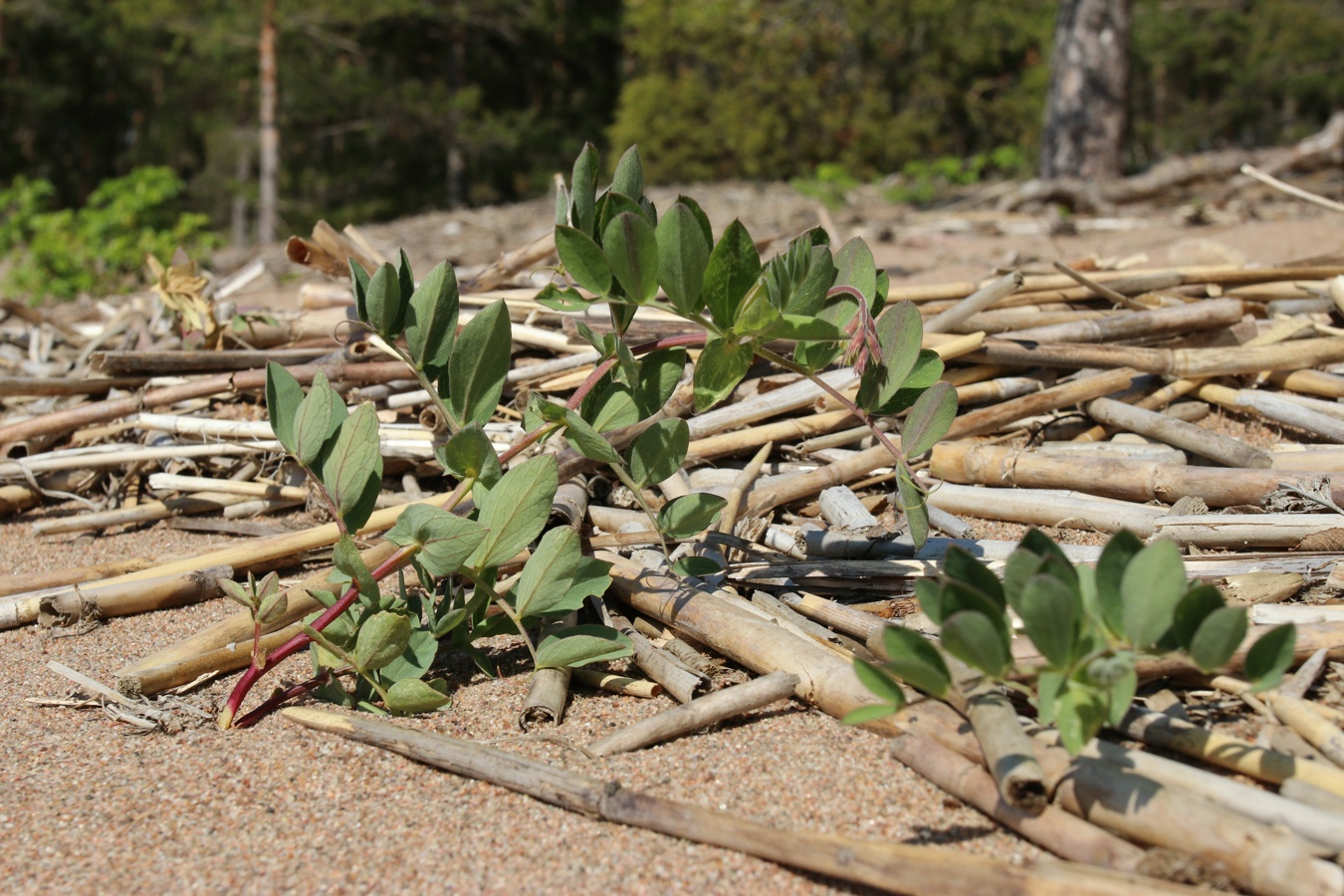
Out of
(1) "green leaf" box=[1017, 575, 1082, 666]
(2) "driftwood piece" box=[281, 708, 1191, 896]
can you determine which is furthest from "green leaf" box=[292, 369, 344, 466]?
(1) "green leaf" box=[1017, 575, 1082, 666]

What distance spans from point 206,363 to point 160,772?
1.92m

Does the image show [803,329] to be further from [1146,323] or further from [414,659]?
[1146,323]

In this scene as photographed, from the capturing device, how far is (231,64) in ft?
56.6

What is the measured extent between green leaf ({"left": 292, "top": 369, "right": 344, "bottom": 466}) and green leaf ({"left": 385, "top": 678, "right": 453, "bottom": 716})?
1.41 ft

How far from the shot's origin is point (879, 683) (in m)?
1.42

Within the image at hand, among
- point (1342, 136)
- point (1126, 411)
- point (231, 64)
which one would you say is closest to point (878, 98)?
point (1342, 136)

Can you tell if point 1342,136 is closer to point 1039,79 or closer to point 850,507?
point 1039,79

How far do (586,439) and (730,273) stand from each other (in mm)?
380

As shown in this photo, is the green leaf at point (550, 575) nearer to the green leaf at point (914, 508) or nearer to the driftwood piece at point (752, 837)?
the driftwood piece at point (752, 837)

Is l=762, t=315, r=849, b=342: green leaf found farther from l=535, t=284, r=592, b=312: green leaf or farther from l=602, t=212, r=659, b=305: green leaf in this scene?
l=535, t=284, r=592, b=312: green leaf

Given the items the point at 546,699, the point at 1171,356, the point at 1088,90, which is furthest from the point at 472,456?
the point at 1088,90

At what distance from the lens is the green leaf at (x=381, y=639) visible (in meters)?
1.87

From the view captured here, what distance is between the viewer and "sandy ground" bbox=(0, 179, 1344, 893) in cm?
148

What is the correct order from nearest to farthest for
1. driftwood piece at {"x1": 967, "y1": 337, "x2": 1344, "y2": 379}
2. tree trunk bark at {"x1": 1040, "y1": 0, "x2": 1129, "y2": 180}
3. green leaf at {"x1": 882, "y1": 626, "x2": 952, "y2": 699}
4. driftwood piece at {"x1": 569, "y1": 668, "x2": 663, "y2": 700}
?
green leaf at {"x1": 882, "y1": 626, "x2": 952, "y2": 699} < driftwood piece at {"x1": 569, "y1": 668, "x2": 663, "y2": 700} < driftwood piece at {"x1": 967, "y1": 337, "x2": 1344, "y2": 379} < tree trunk bark at {"x1": 1040, "y1": 0, "x2": 1129, "y2": 180}
